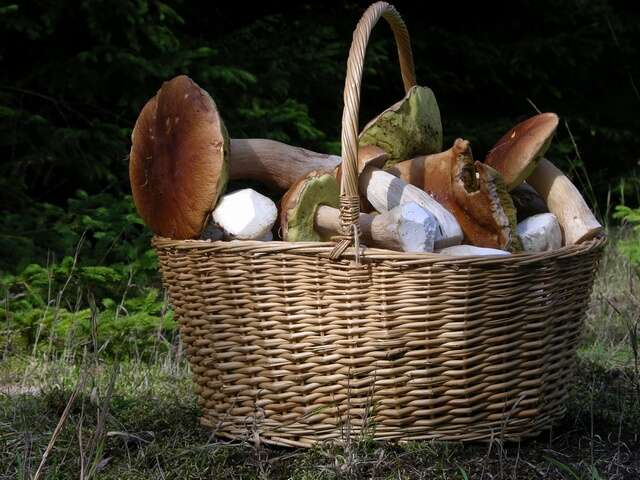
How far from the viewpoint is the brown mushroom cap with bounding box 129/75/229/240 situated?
182 cm

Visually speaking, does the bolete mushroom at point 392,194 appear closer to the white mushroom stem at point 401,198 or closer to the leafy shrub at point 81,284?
the white mushroom stem at point 401,198

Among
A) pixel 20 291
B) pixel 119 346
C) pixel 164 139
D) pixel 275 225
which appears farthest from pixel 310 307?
pixel 20 291

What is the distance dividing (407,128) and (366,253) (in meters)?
0.60

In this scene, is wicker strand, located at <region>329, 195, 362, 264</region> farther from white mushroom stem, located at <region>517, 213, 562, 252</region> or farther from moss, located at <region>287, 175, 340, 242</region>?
white mushroom stem, located at <region>517, 213, 562, 252</region>

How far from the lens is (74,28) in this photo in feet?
12.8

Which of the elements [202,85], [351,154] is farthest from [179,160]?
[202,85]

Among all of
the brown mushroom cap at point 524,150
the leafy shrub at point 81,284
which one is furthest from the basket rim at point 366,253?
the leafy shrub at point 81,284

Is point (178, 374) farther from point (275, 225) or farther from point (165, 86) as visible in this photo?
point (165, 86)

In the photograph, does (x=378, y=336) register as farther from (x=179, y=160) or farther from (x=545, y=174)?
(x=545, y=174)

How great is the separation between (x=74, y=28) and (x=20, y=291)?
1.43m

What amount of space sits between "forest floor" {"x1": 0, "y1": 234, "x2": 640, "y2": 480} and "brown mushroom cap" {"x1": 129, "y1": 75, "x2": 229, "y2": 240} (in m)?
0.38

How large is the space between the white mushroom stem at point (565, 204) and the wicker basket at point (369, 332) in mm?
70

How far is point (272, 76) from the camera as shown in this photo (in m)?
4.39

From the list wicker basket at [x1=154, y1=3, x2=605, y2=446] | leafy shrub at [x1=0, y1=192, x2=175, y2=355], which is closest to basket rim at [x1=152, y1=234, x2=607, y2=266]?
wicker basket at [x1=154, y1=3, x2=605, y2=446]
